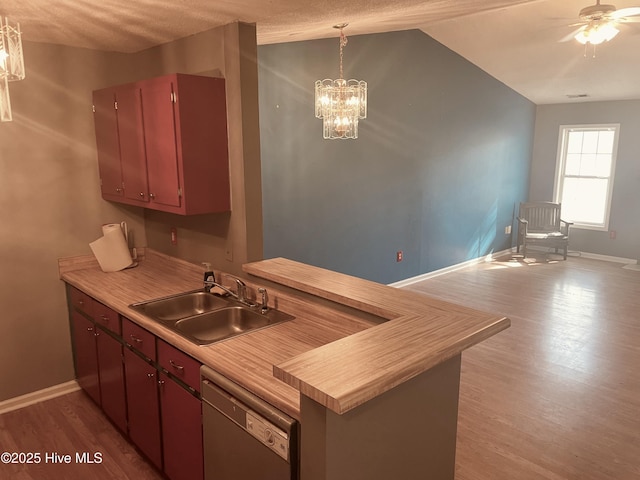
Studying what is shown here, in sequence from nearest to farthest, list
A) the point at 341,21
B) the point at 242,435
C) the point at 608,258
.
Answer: the point at 242,435 < the point at 341,21 < the point at 608,258

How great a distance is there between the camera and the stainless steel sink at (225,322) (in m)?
2.41

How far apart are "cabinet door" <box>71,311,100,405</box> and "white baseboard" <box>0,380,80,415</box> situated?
0.08 meters

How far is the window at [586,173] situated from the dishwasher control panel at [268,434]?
25.6 ft

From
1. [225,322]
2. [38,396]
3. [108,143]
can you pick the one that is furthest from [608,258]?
[38,396]

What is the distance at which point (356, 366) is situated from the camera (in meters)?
1.42

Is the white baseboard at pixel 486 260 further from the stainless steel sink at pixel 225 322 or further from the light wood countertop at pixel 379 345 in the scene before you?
the light wood countertop at pixel 379 345

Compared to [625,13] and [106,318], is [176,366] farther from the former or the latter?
[625,13]

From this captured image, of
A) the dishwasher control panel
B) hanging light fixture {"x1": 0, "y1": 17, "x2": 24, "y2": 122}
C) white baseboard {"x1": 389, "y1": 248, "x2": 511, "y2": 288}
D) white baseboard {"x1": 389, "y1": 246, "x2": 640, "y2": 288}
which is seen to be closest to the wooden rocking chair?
white baseboard {"x1": 389, "y1": 246, "x2": 640, "y2": 288}

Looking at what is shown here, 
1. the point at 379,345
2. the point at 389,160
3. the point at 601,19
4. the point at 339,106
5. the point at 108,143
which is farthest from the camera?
the point at 389,160

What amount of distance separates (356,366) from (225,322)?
4.35ft

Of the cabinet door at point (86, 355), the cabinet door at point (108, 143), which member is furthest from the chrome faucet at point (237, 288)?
the cabinet door at point (108, 143)

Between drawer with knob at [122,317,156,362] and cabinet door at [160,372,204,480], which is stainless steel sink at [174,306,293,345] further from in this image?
cabinet door at [160,372,204,480]

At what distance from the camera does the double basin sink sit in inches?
95.1

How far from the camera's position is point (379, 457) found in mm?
1493
